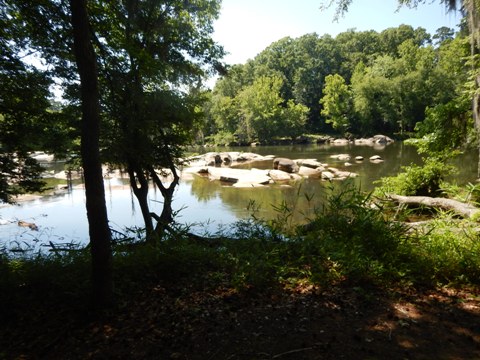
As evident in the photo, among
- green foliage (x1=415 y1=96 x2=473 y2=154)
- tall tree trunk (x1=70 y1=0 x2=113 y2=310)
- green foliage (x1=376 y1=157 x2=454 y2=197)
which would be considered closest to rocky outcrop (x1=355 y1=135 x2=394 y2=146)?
green foliage (x1=376 y1=157 x2=454 y2=197)

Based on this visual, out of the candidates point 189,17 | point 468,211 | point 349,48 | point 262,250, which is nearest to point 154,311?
point 262,250

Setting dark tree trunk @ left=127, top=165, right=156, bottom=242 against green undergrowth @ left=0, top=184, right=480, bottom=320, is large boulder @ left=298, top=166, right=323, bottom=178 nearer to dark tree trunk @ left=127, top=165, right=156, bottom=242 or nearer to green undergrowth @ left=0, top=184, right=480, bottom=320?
dark tree trunk @ left=127, top=165, right=156, bottom=242

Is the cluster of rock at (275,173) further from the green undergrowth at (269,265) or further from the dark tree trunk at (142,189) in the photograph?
the green undergrowth at (269,265)

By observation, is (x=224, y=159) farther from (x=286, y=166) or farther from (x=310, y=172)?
(x=310, y=172)

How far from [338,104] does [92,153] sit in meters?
55.0

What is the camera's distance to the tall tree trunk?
2807 mm

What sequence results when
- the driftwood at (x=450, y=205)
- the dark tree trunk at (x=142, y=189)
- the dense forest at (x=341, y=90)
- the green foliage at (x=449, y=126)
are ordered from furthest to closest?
1. the dense forest at (x=341, y=90)
2. the green foliage at (x=449, y=126)
3. the dark tree trunk at (x=142, y=189)
4. the driftwood at (x=450, y=205)

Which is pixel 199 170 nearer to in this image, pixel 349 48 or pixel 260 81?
pixel 260 81

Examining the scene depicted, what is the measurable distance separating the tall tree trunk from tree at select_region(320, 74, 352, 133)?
5346cm

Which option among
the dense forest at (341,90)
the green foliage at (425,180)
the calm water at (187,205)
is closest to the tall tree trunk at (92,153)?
the calm water at (187,205)

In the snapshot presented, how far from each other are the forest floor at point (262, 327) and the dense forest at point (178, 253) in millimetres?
17

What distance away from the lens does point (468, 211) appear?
6.80 meters

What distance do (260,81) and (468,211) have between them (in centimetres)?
5047

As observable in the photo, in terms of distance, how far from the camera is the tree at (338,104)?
52.5m
